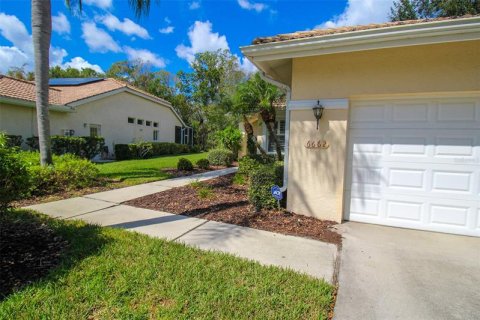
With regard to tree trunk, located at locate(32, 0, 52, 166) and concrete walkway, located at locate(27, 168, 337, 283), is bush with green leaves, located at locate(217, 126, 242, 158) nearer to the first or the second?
tree trunk, located at locate(32, 0, 52, 166)

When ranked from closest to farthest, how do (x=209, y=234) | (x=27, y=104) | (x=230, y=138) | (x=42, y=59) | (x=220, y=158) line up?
(x=209, y=234) → (x=42, y=59) → (x=27, y=104) → (x=220, y=158) → (x=230, y=138)

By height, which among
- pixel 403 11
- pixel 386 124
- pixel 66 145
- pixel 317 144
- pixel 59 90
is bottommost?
pixel 66 145

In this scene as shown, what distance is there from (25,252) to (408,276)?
4.96 metres

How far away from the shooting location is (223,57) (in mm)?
28453

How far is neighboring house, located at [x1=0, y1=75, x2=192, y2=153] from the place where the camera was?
38.9 feet

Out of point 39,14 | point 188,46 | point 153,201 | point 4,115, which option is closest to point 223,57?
point 188,46

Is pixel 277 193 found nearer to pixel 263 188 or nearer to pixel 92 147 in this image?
pixel 263 188

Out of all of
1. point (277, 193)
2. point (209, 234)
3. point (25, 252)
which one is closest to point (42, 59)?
point (25, 252)

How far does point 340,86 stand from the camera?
4.58 metres

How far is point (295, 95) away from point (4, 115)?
547 inches

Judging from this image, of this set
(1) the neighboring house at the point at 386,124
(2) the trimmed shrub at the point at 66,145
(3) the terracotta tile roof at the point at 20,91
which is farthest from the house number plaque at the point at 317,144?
(3) the terracotta tile roof at the point at 20,91


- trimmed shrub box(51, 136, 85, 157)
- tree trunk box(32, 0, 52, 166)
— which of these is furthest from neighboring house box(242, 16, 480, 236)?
trimmed shrub box(51, 136, 85, 157)

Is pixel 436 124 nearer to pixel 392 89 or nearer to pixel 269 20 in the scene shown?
pixel 392 89

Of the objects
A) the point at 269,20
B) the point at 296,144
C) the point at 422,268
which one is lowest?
the point at 422,268
